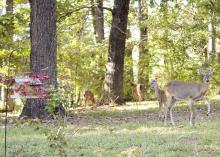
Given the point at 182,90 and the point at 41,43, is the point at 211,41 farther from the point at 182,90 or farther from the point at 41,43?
the point at 41,43

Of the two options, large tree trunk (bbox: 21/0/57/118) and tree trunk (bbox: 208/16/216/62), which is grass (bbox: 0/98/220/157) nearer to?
large tree trunk (bbox: 21/0/57/118)

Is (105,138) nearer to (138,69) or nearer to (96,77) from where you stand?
(96,77)

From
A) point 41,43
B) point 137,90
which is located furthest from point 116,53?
point 41,43

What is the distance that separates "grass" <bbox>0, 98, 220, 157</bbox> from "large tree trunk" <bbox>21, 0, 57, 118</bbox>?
1.17 meters

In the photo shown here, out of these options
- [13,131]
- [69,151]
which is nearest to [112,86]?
[13,131]

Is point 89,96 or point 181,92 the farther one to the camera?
point 89,96

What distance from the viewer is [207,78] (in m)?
13.6

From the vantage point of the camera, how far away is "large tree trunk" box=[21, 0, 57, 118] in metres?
13.7

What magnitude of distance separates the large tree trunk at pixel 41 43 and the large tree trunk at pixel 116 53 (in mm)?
5089

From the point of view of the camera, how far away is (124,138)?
9.40 metres

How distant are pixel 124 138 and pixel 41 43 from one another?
5.20 meters

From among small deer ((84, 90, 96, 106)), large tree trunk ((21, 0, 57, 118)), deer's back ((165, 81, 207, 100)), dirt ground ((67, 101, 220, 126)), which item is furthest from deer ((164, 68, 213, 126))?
small deer ((84, 90, 96, 106))

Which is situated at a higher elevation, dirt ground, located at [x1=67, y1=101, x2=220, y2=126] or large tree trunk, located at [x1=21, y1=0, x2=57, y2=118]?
large tree trunk, located at [x1=21, y1=0, x2=57, y2=118]

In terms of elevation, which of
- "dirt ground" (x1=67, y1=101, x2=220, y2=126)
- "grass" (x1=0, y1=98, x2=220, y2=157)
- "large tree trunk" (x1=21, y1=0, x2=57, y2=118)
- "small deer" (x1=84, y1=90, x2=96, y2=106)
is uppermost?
"large tree trunk" (x1=21, y1=0, x2=57, y2=118)
